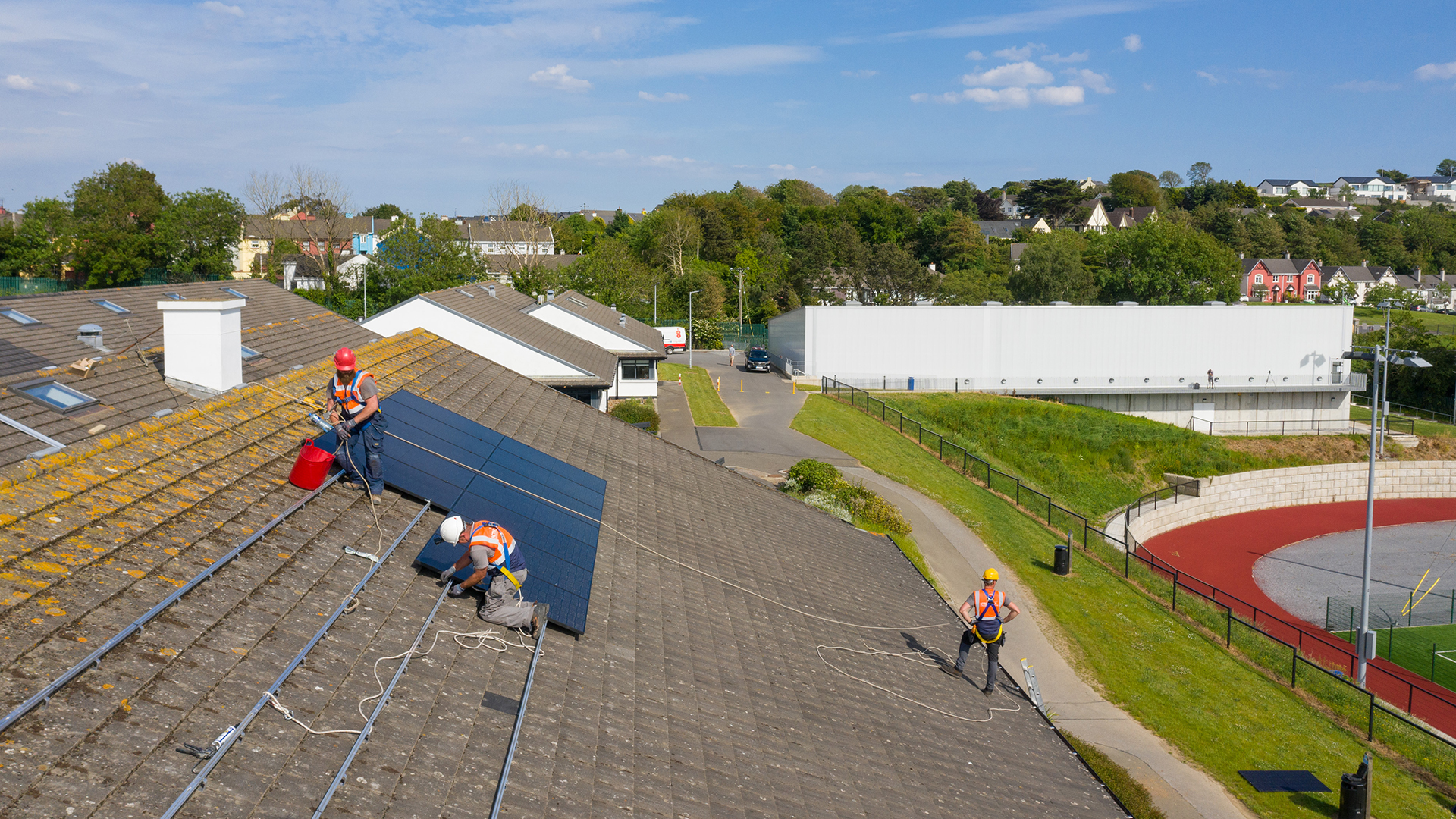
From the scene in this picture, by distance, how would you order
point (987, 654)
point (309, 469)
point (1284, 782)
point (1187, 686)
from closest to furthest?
1. point (309, 469)
2. point (987, 654)
3. point (1284, 782)
4. point (1187, 686)

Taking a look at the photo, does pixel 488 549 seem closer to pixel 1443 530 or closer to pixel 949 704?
pixel 949 704

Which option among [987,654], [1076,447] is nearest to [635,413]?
[1076,447]

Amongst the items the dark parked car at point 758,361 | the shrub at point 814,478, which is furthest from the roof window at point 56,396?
the dark parked car at point 758,361

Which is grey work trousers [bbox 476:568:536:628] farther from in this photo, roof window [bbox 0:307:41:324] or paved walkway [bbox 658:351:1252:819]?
roof window [bbox 0:307:41:324]

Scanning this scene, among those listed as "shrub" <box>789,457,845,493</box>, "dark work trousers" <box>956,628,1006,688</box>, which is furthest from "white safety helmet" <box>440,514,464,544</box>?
"shrub" <box>789,457,845,493</box>

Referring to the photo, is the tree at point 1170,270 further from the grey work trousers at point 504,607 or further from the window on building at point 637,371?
the grey work trousers at point 504,607

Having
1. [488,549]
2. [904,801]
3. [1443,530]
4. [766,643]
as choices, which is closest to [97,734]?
[488,549]

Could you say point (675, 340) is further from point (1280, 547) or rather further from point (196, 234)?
point (1280, 547)
